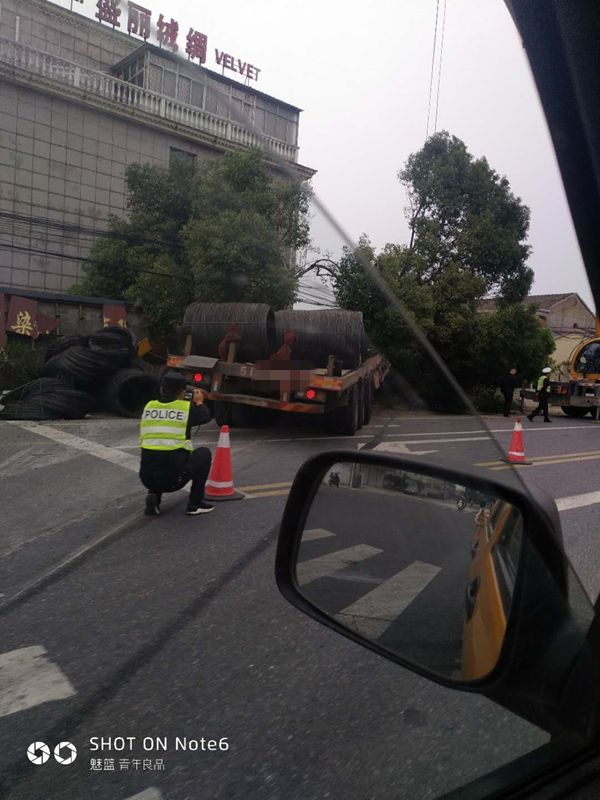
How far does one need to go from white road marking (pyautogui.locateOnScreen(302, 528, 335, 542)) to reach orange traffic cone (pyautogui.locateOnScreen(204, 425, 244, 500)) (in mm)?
4535

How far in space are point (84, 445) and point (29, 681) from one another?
667 centimetres

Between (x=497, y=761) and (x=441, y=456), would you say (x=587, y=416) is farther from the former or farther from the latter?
(x=441, y=456)

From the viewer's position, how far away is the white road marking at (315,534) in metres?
1.75

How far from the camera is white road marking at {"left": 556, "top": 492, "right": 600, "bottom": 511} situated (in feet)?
18.7

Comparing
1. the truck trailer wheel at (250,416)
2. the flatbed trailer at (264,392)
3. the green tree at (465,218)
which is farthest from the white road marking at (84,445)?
the green tree at (465,218)

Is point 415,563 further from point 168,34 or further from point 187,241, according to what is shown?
point 187,241

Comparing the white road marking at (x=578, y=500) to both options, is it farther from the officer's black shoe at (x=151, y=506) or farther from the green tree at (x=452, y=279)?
the officer's black shoe at (x=151, y=506)

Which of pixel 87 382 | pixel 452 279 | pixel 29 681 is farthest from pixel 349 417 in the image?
pixel 29 681

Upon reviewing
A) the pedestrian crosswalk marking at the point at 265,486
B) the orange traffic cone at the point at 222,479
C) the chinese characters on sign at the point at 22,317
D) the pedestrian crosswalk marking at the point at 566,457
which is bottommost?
the pedestrian crosswalk marking at the point at 265,486

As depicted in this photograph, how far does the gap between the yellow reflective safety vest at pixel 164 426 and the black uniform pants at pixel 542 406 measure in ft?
18.7

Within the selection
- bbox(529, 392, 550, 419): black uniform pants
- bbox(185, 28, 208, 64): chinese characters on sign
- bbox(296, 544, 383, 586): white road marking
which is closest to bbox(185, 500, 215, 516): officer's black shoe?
bbox(185, 28, 208, 64): chinese characters on sign

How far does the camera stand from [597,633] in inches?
46.8

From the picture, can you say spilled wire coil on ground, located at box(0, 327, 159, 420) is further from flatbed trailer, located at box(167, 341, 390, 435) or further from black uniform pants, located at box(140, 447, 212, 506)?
black uniform pants, located at box(140, 447, 212, 506)

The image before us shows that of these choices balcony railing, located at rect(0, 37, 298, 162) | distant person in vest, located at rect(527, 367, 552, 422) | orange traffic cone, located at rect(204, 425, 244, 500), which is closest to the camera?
orange traffic cone, located at rect(204, 425, 244, 500)
